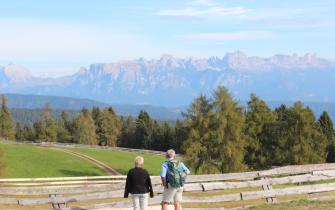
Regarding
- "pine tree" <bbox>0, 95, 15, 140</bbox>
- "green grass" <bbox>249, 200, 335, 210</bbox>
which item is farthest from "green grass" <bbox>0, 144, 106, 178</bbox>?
"pine tree" <bbox>0, 95, 15, 140</bbox>

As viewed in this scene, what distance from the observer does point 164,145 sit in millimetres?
114812

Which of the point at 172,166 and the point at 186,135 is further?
the point at 186,135

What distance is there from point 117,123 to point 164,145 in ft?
61.4

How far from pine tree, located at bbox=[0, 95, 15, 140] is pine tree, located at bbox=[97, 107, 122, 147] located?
21.0 meters

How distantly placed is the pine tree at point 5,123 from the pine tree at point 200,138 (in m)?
77.3

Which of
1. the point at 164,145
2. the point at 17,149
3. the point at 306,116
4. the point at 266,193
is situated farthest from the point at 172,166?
the point at 164,145

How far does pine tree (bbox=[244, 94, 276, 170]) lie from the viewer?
62344 mm

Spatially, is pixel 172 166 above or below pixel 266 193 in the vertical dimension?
above

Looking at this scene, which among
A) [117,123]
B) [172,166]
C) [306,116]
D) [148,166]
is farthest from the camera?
[117,123]

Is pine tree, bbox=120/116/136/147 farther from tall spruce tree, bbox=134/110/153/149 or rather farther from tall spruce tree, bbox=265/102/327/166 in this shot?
tall spruce tree, bbox=265/102/327/166

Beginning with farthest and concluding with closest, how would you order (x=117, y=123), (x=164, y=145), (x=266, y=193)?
(x=117, y=123), (x=164, y=145), (x=266, y=193)

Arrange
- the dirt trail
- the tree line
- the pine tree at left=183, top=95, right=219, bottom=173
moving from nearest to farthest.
Answer: 1. the pine tree at left=183, top=95, right=219, bottom=173
2. the tree line
3. the dirt trail

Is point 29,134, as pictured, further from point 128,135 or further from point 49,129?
point 128,135

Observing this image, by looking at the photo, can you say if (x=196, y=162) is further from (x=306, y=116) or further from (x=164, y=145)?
(x=164, y=145)
